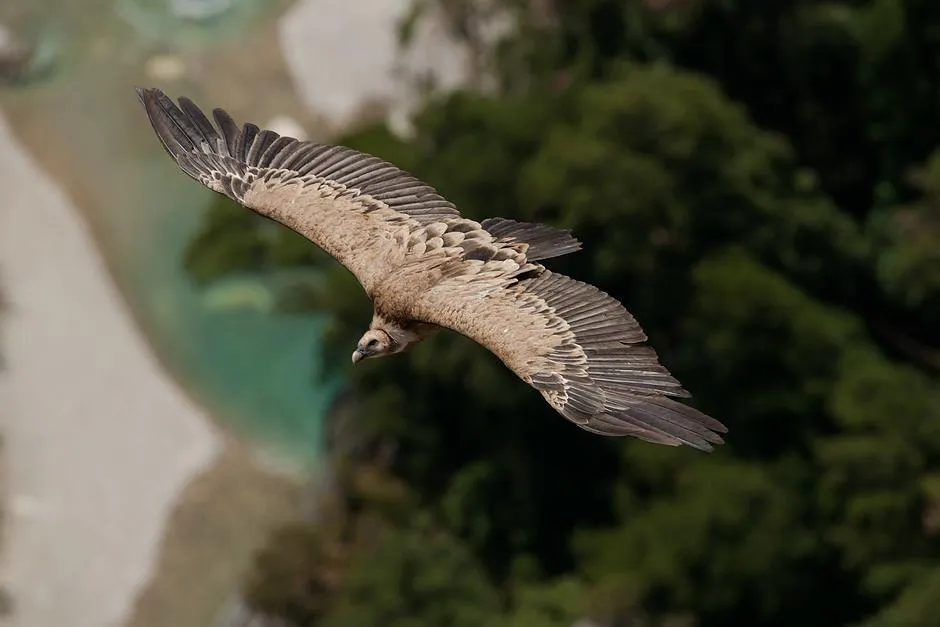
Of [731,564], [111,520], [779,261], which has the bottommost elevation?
[111,520]

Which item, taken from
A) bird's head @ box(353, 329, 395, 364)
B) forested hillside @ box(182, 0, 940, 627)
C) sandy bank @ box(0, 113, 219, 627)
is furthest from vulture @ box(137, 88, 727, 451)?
sandy bank @ box(0, 113, 219, 627)

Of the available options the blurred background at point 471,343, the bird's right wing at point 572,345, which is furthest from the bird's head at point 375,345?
the blurred background at point 471,343

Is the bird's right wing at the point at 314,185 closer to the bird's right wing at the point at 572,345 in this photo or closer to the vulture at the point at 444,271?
the vulture at the point at 444,271

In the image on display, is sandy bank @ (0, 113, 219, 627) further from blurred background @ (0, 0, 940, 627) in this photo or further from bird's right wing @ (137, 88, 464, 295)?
bird's right wing @ (137, 88, 464, 295)

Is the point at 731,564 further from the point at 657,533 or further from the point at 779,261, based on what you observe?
the point at 779,261

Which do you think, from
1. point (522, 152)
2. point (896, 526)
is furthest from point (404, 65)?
point (896, 526)

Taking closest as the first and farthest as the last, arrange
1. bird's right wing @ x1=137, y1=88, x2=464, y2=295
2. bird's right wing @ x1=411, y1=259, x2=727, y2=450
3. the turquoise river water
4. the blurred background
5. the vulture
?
1. bird's right wing @ x1=411, y1=259, x2=727, y2=450
2. the vulture
3. bird's right wing @ x1=137, y1=88, x2=464, y2=295
4. the blurred background
5. the turquoise river water
